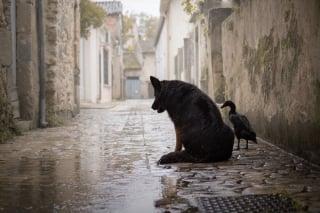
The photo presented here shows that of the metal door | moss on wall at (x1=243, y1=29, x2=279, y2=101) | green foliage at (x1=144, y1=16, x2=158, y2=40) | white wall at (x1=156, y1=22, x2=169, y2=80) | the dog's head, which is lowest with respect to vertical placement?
the metal door

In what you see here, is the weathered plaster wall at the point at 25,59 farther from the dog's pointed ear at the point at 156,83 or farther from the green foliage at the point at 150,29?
the green foliage at the point at 150,29

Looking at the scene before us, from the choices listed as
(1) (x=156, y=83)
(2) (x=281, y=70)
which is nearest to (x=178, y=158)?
(1) (x=156, y=83)

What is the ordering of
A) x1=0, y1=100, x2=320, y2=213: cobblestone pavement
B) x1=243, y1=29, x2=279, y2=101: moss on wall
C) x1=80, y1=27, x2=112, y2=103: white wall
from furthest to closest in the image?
x1=80, y1=27, x2=112, y2=103: white wall → x1=243, y1=29, x2=279, y2=101: moss on wall → x1=0, y1=100, x2=320, y2=213: cobblestone pavement

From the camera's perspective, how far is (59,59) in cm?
1121

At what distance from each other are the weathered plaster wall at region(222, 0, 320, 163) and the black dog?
2.82ft

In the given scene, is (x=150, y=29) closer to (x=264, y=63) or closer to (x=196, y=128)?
(x=264, y=63)

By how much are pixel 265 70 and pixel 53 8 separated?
5846 mm

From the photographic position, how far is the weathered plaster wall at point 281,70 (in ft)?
15.9

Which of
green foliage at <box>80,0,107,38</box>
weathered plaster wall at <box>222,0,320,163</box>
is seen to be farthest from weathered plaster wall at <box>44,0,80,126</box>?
green foliage at <box>80,0,107,38</box>

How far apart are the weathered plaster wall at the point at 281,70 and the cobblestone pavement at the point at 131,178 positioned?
304mm

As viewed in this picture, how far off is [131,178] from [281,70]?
2.72 metres

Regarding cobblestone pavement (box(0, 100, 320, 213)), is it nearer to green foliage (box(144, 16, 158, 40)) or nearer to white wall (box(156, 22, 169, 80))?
white wall (box(156, 22, 169, 80))

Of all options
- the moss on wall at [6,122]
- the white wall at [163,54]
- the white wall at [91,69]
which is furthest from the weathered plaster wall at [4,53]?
the white wall at [163,54]

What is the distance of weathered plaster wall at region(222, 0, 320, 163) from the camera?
4836 mm
